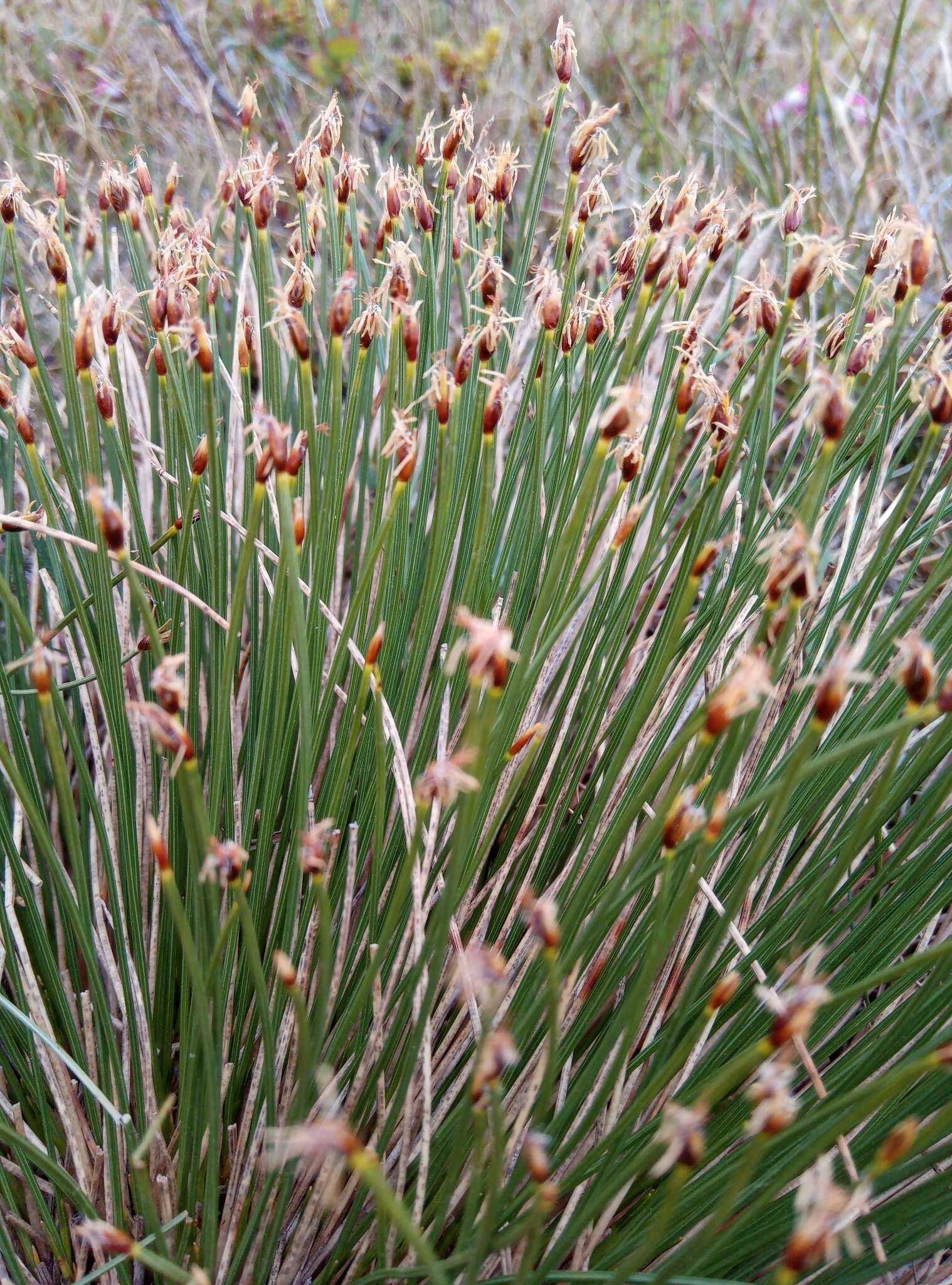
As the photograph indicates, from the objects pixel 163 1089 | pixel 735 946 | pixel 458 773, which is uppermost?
pixel 458 773

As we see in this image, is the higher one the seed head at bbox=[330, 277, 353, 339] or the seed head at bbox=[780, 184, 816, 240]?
the seed head at bbox=[780, 184, 816, 240]

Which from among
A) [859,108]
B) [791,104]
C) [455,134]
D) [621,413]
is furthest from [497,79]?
[621,413]

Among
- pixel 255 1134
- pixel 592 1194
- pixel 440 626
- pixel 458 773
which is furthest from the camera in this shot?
pixel 440 626

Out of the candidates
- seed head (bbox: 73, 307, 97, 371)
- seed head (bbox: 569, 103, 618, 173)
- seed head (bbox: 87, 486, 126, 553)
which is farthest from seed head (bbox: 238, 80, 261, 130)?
seed head (bbox: 87, 486, 126, 553)

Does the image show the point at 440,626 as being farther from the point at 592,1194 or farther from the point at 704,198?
the point at 704,198

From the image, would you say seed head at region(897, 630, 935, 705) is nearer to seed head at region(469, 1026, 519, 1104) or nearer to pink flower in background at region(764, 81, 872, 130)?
seed head at region(469, 1026, 519, 1104)

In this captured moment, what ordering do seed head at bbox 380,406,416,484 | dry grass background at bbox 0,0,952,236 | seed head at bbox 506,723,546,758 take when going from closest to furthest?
1. seed head at bbox 380,406,416,484
2. seed head at bbox 506,723,546,758
3. dry grass background at bbox 0,0,952,236

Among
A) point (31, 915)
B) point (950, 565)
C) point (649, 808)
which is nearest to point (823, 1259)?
point (649, 808)

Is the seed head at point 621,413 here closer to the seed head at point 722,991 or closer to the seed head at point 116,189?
the seed head at point 722,991

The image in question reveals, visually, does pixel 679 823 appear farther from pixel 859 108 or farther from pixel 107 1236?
pixel 859 108
